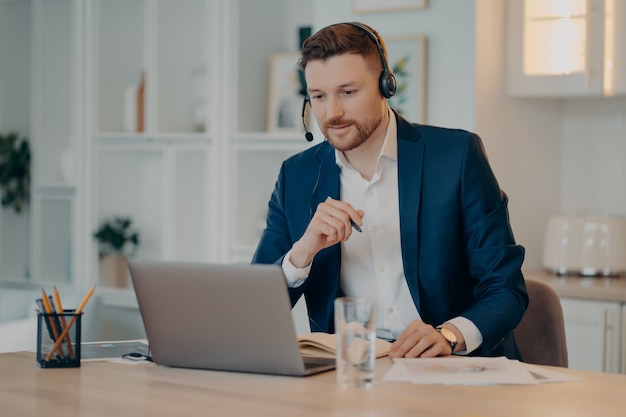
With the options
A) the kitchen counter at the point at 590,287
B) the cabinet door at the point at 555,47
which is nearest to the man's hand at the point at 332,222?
the kitchen counter at the point at 590,287

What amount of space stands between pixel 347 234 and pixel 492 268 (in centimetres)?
41

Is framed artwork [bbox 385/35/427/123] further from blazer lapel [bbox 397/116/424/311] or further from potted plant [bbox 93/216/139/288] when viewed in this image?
potted plant [bbox 93/216/139/288]

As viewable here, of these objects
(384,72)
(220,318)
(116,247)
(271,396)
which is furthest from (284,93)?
(271,396)

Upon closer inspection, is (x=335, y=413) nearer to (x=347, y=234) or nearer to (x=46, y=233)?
(x=347, y=234)

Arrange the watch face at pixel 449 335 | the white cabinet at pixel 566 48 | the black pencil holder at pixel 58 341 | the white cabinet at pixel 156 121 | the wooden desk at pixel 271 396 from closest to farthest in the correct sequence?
the wooden desk at pixel 271 396
the black pencil holder at pixel 58 341
the watch face at pixel 449 335
the white cabinet at pixel 566 48
the white cabinet at pixel 156 121

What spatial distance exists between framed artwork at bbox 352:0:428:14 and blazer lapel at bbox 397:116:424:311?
1.44 metres

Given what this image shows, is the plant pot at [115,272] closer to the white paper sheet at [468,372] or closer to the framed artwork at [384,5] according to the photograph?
the framed artwork at [384,5]

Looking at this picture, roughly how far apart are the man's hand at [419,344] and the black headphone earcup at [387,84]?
23.6 inches

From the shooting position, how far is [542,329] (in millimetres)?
2217

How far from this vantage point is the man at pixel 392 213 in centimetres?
215

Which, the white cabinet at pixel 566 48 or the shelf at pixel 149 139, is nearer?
the white cabinet at pixel 566 48

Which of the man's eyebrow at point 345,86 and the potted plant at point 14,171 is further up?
the man's eyebrow at point 345,86

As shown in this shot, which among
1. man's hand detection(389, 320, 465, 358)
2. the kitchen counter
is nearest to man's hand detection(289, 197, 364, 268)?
man's hand detection(389, 320, 465, 358)

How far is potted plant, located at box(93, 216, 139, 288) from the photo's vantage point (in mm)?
4992
